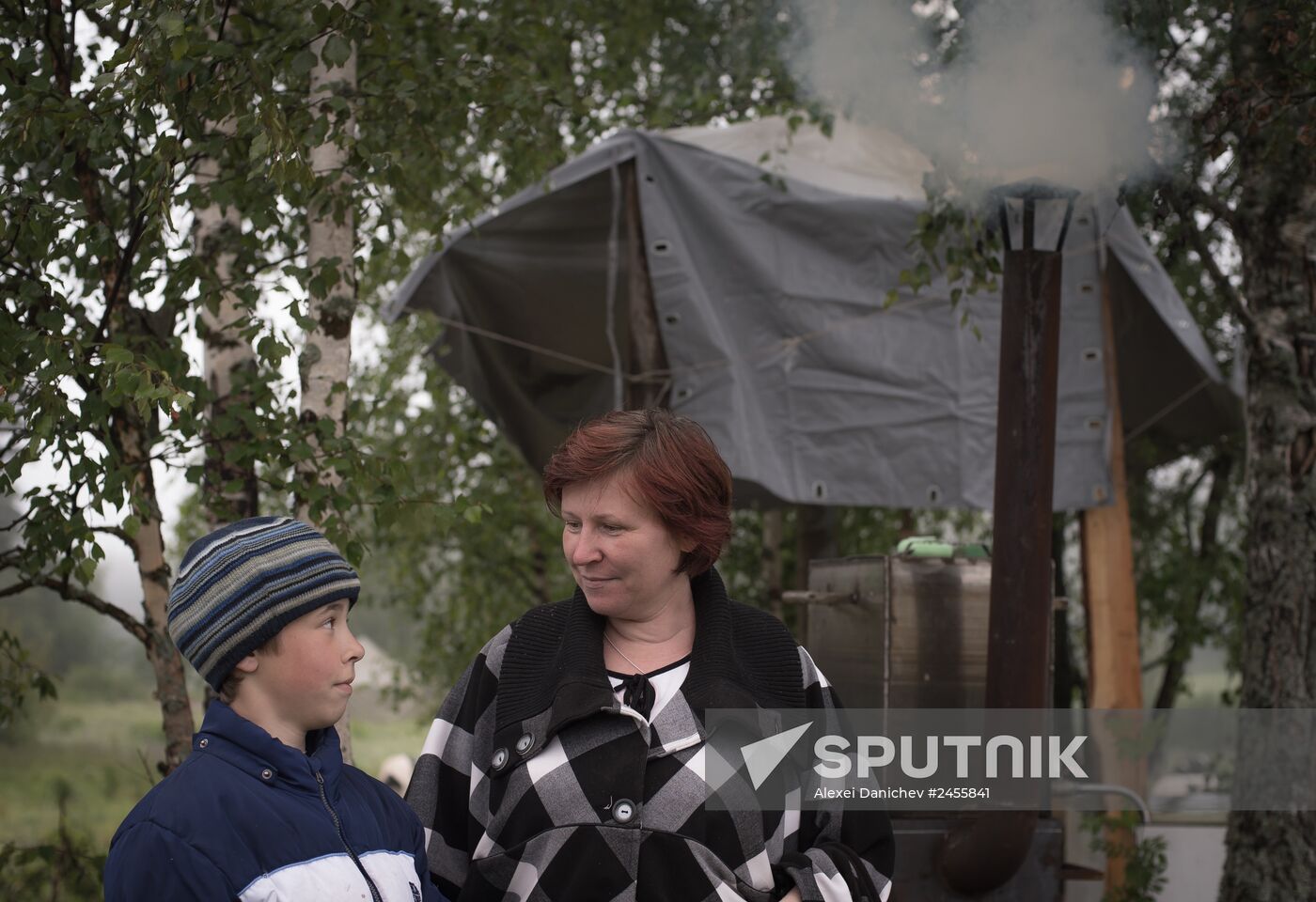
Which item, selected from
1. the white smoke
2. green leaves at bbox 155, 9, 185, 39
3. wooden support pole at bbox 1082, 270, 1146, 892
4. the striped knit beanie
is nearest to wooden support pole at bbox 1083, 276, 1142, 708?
wooden support pole at bbox 1082, 270, 1146, 892

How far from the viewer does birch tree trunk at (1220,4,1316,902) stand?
13.5ft

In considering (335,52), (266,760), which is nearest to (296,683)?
(266,760)

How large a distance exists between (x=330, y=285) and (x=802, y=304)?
2.69 m

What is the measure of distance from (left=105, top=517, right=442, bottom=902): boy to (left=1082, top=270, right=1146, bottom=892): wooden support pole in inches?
172

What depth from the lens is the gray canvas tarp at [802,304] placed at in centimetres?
544

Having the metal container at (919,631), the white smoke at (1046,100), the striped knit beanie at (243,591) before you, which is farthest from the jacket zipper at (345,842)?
the white smoke at (1046,100)

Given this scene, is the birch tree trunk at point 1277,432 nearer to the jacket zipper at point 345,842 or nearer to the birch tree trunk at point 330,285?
the birch tree trunk at point 330,285

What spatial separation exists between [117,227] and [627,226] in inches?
90.5

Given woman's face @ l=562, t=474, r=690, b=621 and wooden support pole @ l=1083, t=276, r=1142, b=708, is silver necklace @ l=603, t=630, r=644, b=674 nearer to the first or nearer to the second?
woman's face @ l=562, t=474, r=690, b=621

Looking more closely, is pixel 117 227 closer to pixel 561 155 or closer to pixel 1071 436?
pixel 561 155

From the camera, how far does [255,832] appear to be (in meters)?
1.79

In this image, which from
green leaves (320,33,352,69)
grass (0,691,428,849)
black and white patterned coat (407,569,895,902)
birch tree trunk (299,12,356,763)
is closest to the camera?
black and white patterned coat (407,569,895,902)

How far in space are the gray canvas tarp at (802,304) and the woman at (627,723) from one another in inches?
116

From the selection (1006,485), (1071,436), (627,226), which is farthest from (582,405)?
(1006,485)
